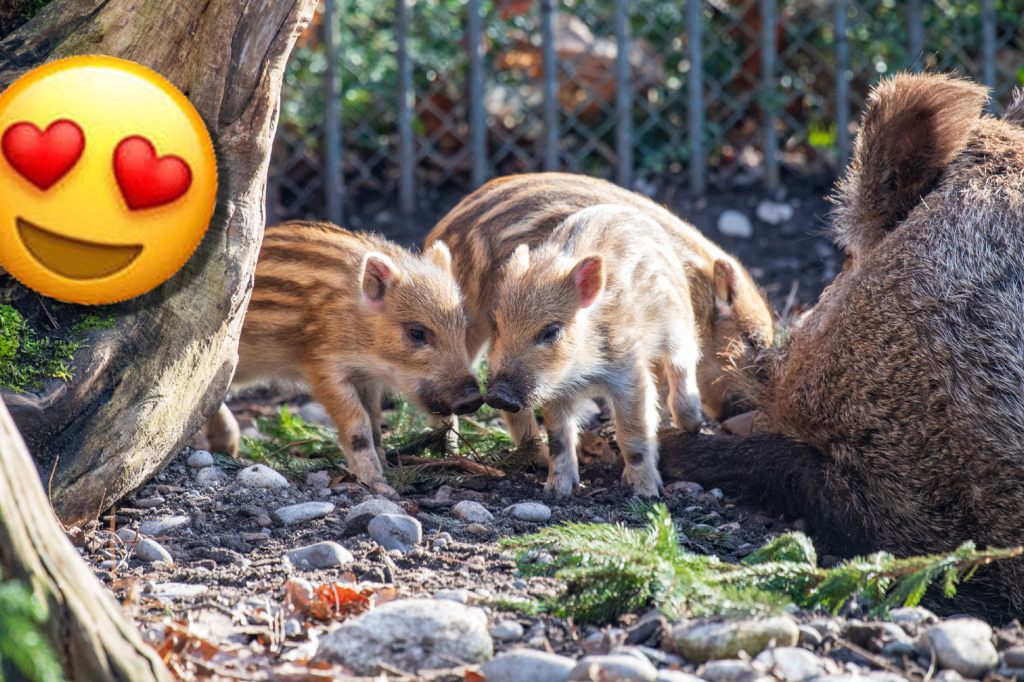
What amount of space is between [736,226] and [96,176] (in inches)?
221

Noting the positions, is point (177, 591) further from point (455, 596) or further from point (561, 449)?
point (561, 449)

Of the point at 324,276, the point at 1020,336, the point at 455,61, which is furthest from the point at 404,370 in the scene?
the point at 455,61

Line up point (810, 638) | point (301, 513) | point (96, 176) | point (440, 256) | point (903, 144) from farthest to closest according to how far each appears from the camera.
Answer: point (440, 256) → point (903, 144) → point (301, 513) → point (96, 176) → point (810, 638)

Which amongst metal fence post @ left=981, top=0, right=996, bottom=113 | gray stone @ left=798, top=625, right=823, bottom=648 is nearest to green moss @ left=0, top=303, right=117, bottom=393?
gray stone @ left=798, top=625, right=823, bottom=648

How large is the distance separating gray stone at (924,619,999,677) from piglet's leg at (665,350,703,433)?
2456 millimetres

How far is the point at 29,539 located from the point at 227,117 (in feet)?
6.07

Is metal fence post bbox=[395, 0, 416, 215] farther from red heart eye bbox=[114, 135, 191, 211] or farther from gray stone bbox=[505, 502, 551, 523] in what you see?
red heart eye bbox=[114, 135, 191, 211]

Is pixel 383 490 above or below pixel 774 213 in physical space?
below

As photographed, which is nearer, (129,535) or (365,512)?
(129,535)

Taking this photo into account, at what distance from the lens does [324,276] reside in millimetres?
5148

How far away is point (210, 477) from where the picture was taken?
173 inches

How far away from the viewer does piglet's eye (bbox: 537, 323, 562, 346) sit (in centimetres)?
467

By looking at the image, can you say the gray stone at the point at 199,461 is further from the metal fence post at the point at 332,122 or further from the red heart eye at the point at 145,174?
the metal fence post at the point at 332,122

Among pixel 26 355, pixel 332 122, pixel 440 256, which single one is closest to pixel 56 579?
pixel 26 355
